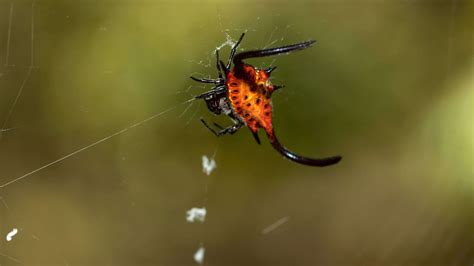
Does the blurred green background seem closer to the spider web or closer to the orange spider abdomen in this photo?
the spider web

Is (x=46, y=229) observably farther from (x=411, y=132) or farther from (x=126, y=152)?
(x=411, y=132)

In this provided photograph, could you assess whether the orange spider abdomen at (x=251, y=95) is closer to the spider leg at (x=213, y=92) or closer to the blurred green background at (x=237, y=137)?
the spider leg at (x=213, y=92)

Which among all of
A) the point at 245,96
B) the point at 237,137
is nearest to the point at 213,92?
the point at 245,96

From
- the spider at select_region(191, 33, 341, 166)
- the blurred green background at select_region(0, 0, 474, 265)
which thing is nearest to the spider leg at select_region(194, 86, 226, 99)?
the spider at select_region(191, 33, 341, 166)


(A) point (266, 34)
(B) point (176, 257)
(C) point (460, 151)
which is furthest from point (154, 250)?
(C) point (460, 151)

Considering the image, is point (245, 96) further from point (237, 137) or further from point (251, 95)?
point (237, 137)
